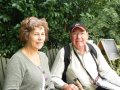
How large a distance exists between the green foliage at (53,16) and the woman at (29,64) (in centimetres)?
86

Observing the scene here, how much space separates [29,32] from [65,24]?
1.95 m

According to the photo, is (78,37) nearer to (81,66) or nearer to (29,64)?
(81,66)

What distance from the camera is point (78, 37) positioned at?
496cm

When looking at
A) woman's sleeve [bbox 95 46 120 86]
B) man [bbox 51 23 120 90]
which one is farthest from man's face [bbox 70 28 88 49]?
woman's sleeve [bbox 95 46 120 86]

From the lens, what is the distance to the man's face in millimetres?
4969

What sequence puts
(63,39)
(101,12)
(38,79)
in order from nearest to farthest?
(38,79) → (63,39) → (101,12)

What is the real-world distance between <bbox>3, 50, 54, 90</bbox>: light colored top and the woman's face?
7.2 inches

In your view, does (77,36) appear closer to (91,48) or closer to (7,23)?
Answer: (91,48)

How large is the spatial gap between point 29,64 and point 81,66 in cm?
128

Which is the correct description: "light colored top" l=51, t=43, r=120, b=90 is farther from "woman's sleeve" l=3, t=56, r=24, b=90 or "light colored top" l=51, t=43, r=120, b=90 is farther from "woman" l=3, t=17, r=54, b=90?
"woman's sleeve" l=3, t=56, r=24, b=90

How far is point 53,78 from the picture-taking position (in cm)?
485

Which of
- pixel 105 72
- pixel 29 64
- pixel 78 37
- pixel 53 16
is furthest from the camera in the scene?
pixel 53 16

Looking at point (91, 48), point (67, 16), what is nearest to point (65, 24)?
point (67, 16)

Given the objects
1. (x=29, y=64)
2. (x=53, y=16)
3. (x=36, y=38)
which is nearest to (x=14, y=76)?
(x=29, y=64)
